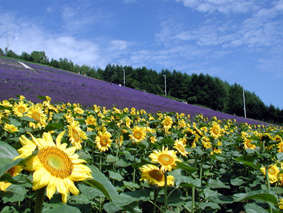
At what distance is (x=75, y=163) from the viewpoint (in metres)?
0.89

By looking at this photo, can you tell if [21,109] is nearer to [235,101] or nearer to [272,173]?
[272,173]

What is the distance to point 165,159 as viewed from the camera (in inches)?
61.6

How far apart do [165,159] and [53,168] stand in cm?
90

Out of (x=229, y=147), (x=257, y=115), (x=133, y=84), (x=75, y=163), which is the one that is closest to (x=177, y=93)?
(x=133, y=84)

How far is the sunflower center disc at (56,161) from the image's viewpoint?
2.64 ft

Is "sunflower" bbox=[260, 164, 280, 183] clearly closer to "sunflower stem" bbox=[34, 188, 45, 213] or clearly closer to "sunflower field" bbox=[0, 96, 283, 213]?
"sunflower field" bbox=[0, 96, 283, 213]

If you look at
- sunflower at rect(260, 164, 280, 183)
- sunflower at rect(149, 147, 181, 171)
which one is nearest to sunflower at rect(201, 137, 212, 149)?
sunflower at rect(260, 164, 280, 183)

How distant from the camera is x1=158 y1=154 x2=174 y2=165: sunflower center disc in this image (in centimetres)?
153

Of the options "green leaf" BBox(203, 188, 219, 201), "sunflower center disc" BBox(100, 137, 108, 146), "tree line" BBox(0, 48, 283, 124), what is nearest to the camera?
"green leaf" BBox(203, 188, 219, 201)

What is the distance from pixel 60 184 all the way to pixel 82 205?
0.93 meters

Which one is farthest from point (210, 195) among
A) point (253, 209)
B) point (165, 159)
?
point (165, 159)

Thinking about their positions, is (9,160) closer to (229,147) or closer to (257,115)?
(229,147)

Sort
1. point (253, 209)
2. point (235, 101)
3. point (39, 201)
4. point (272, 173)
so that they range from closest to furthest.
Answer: point (39, 201)
point (253, 209)
point (272, 173)
point (235, 101)

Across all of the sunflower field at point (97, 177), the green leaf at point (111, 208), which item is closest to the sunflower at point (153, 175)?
the sunflower field at point (97, 177)
